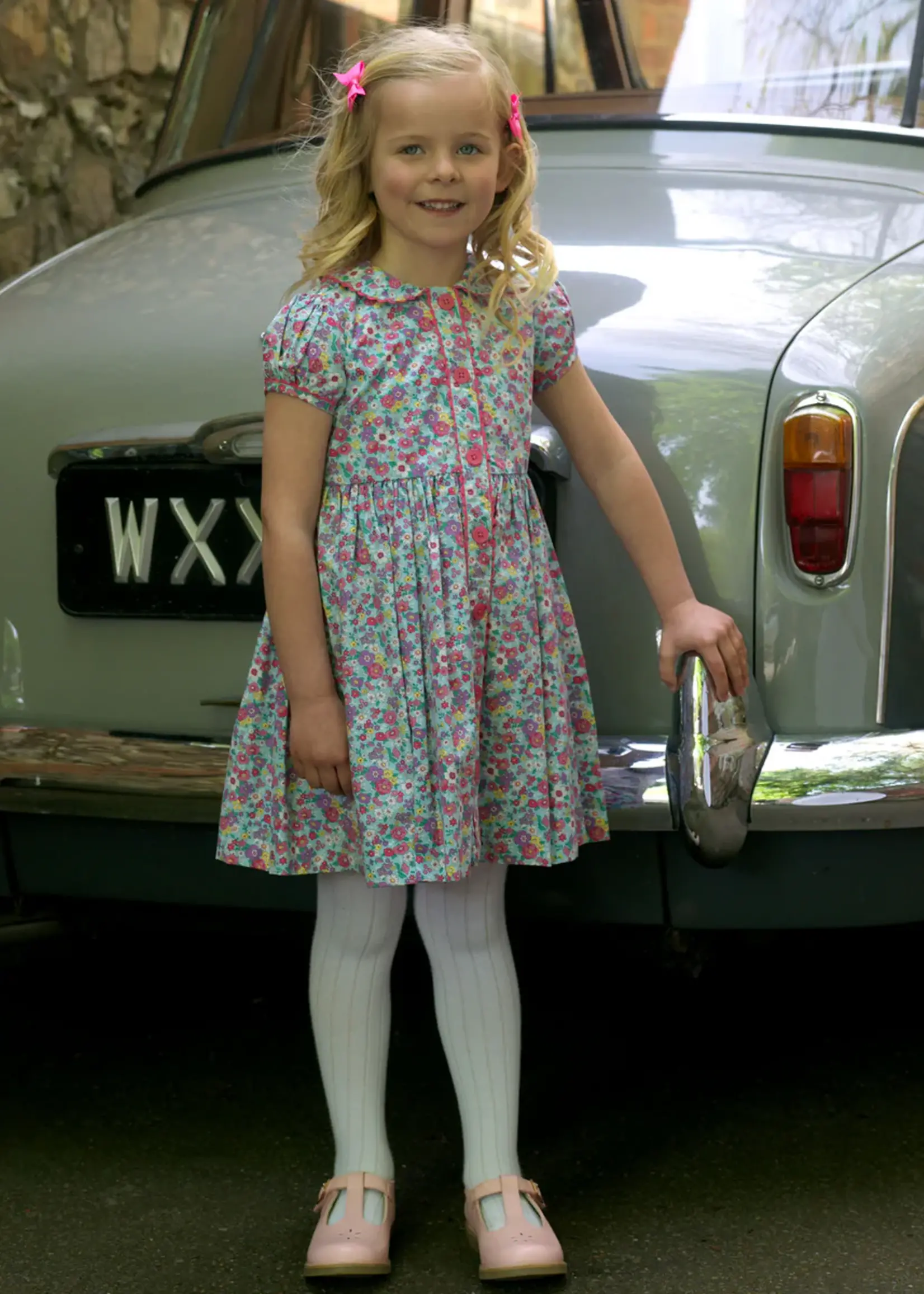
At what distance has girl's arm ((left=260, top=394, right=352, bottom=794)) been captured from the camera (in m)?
1.92

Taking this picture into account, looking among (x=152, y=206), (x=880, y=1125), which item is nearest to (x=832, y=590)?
(x=880, y=1125)

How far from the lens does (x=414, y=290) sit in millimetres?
1978

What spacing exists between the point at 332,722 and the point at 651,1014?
48.0 inches

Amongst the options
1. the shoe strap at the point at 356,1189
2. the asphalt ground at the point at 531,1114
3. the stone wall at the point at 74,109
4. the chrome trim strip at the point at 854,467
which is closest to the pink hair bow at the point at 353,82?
the chrome trim strip at the point at 854,467

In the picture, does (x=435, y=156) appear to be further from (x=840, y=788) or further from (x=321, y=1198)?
(x=321, y=1198)

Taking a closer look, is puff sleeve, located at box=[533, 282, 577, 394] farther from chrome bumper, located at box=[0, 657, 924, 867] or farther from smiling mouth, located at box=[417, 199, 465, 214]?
chrome bumper, located at box=[0, 657, 924, 867]

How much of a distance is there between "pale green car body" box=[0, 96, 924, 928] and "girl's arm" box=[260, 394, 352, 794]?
9.4 inches

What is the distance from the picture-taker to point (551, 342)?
6.63 ft

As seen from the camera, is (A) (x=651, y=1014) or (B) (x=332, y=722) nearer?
(B) (x=332, y=722)

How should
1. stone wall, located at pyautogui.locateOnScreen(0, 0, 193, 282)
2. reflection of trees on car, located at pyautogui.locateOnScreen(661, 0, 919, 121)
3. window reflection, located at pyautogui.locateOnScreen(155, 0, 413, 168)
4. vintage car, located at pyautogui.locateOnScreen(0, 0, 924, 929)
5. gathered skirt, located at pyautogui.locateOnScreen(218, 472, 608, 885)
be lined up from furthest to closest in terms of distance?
1. stone wall, located at pyautogui.locateOnScreen(0, 0, 193, 282)
2. window reflection, located at pyautogui.locateOnScreen(155, 0, 413, 168)
3. reflection of trees on car, located at pyautogui.locateOnScreen(661, 0, 919, 121)
4. vintage car, located at pyautogui.locateOnScreen(0, 0, 924, 929)
5. gathered skirt, located at pyautogui.locateOnScreen(218, 472, 608, 885)

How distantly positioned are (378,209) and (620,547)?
50 centimetres

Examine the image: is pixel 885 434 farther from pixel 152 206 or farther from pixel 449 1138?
pixel 152 206

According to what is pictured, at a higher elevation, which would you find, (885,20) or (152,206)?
(885,20)

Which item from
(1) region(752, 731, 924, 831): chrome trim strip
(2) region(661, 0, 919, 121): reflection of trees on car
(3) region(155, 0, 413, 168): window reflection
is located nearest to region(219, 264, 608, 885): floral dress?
(1) region(752, 731, 924, 831): chrome trim strip
